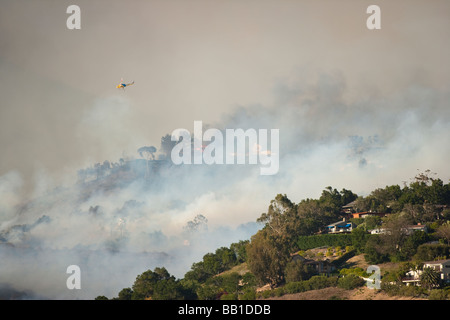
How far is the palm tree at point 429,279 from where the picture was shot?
7706 centimetres

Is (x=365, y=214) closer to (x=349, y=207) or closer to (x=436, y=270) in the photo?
(x=349, y=207)

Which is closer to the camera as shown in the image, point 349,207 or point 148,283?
point 148,283

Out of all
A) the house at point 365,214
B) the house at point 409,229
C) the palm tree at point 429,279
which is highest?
the house at point 365,214

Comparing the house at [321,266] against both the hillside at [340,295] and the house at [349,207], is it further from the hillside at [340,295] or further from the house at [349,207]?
the house at [349,207]

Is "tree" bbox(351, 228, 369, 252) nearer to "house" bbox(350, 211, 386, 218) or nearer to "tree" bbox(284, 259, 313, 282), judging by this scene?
"tree" bbox(284, 259, 313, 282)

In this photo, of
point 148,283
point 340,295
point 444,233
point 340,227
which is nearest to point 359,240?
point 444,233

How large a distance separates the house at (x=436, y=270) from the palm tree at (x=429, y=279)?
2.09 metres

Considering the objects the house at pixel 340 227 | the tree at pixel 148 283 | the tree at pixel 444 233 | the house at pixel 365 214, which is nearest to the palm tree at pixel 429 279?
the tree at pixel 444 233

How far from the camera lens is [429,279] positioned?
7706cm

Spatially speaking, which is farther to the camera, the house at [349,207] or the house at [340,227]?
the house at [349,207]

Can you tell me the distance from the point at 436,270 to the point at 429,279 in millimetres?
4036

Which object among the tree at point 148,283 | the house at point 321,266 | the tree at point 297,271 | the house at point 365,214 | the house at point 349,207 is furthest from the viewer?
the house at point 349,207
